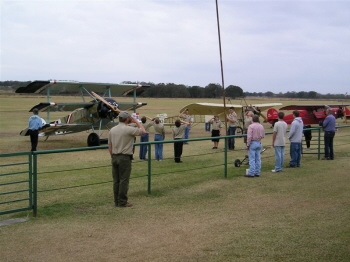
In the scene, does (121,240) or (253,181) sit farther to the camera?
(253,181)

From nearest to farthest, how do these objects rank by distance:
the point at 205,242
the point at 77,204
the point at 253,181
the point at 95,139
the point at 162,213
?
1. the point at 205,242
2. the point at 162,213
3. the point at 77,204
4. the point at 253,181
5. the point at 95,139

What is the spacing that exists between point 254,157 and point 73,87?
1139 cm

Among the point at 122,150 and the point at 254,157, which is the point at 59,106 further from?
the point at 122,150

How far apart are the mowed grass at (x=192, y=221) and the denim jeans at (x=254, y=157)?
36cm

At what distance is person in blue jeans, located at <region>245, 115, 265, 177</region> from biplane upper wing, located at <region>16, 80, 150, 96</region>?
10.1 metres

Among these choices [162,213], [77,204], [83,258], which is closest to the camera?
[83,258]

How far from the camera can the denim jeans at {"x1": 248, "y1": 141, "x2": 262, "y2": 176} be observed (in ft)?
34.0

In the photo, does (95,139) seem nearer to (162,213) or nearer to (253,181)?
(253,181)

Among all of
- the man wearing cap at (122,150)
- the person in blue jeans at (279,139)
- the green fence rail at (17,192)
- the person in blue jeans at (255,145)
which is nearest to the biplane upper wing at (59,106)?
the green fence rail at (17,192)

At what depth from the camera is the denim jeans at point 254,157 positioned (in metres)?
10.4

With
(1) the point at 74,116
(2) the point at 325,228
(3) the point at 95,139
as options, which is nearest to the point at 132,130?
(2) the point at 325,228

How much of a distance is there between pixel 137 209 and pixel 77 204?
1170mm

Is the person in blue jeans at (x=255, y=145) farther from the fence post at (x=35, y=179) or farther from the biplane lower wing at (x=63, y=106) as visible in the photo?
the biplane lower wing at (x=63, y=106)

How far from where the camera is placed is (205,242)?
5402 mm
